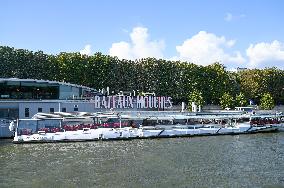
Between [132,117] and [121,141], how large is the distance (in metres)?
5.22

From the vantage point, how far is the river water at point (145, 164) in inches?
1657

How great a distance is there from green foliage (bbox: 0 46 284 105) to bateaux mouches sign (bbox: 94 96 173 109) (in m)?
41.7

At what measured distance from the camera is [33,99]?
7575 cm

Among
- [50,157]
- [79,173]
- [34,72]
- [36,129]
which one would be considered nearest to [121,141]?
[36,129]

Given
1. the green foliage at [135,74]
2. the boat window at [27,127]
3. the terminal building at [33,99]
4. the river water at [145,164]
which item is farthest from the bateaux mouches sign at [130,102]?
the green foliage at [135,74]

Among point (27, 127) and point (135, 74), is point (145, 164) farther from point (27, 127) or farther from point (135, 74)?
point (135, 74)

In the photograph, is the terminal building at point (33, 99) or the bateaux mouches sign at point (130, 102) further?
the bateaux mouches sign at point (130, 102)

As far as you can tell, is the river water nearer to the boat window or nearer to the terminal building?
the boat window

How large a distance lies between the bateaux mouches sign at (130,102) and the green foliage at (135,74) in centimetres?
4173

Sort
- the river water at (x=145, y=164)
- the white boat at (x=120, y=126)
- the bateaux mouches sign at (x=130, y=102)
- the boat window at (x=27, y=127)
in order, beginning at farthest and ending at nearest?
the bateaux mouches sign at (x=130, y=102) < the white boat at (x=120, y=126) < the boat window at (x=27, y=127) < the river water at (x=145, y=164)

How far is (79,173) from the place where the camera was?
45469 millimetres

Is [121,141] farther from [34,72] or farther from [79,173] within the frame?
[34,72]

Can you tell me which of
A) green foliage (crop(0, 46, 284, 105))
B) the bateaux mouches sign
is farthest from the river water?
green foliage (crop(0, 46, 284, 105))

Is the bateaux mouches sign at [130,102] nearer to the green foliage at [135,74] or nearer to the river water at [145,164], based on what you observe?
the river water at [145,164]
